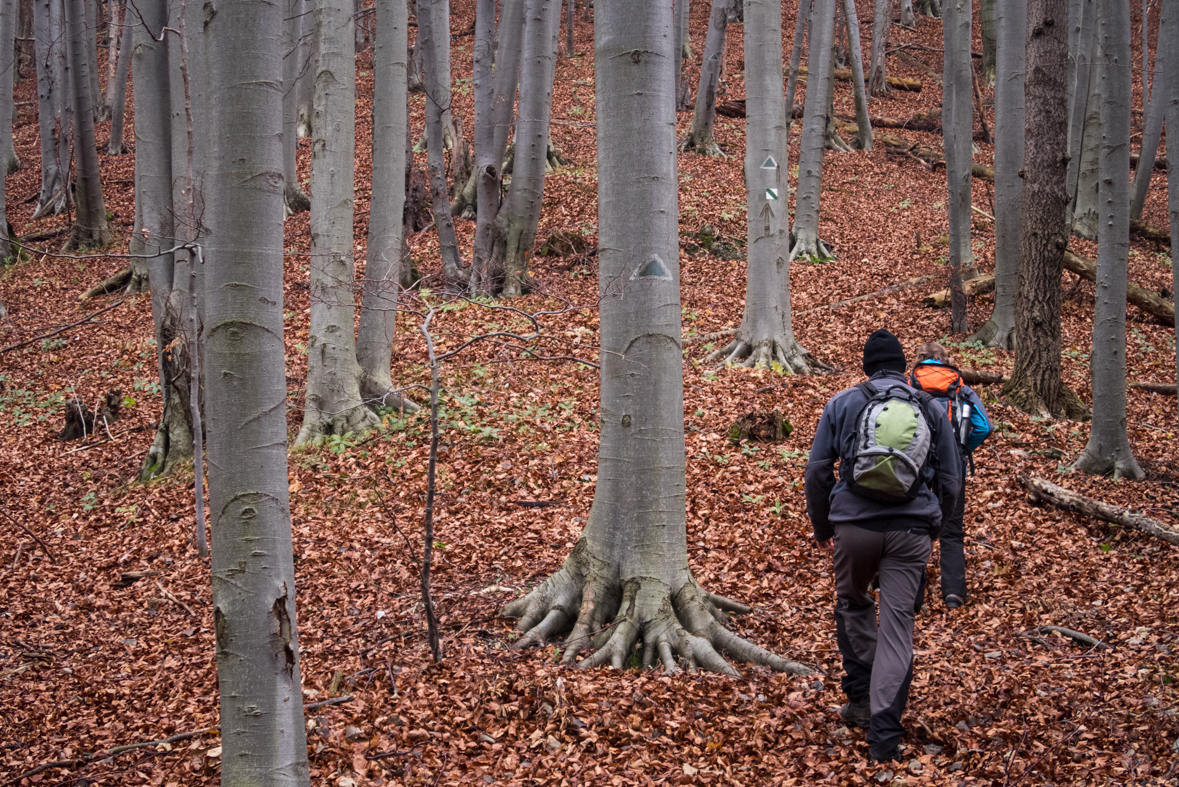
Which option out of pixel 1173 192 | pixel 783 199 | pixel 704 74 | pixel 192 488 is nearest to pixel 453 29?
pixel 704 74

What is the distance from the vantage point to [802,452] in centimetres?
739

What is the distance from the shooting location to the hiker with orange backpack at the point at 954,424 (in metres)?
5.06

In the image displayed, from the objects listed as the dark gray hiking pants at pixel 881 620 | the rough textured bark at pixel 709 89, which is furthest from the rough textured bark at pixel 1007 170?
the rough textured bark at pixel 709 89

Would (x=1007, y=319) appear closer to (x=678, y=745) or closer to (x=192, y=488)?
(x=678, y=745)

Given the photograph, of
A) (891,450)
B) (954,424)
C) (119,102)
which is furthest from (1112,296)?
(119,102)

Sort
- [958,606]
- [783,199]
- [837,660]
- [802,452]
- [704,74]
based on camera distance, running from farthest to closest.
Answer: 1. [704,74]
2. [783,199]
3. [802,452]
4. [958,606]
5. [837,660]

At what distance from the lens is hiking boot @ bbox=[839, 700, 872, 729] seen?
3650 mm

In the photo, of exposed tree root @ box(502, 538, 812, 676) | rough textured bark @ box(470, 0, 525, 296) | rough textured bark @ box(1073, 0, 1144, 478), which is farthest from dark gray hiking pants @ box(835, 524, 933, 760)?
rough textured bark @ box(470, 0, 525, 296)

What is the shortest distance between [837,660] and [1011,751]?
1.09 metres

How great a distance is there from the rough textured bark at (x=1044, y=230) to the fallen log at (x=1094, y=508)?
6.90 ft

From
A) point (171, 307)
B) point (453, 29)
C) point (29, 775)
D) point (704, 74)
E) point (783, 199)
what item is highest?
point (453, 29)

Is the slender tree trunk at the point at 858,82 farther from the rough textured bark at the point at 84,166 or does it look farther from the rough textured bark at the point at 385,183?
the rough textured bark at the point at 84,166

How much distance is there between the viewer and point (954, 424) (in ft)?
16.8

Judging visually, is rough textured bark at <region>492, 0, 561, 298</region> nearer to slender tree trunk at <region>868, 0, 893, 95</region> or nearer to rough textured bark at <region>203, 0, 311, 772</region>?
rough textured bark at <region>203, 0, 311, 772</region>
